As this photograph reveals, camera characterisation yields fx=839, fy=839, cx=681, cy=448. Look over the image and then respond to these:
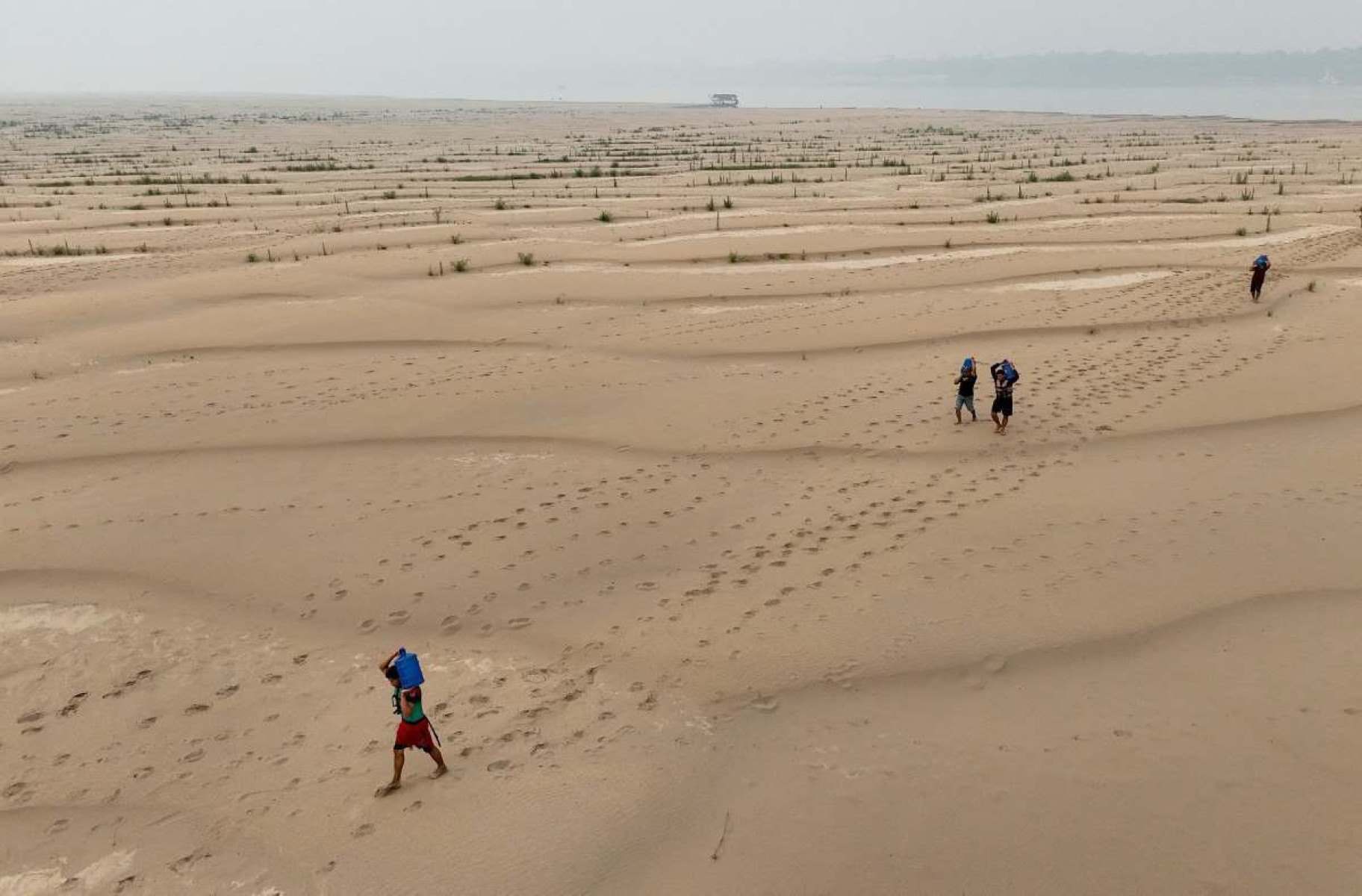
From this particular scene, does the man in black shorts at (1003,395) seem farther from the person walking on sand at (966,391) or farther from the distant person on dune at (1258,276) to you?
the distant person on dune at (1258,276)

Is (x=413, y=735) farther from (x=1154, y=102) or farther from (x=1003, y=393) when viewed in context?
(x=1154, y=102)

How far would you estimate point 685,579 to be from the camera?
7750mm

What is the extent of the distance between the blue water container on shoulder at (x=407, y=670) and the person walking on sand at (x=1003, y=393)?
7.74 meters

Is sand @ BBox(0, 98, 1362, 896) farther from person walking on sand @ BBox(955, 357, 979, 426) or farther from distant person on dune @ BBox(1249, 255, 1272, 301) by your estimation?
person walking on sand @ BBox(955, 357, 979, 426)

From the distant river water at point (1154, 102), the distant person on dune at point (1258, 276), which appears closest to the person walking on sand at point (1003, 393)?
the distant person on dune at point (1258, 276)

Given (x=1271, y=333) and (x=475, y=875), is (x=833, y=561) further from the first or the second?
(x=1271, y=333)

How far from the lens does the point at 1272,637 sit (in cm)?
674

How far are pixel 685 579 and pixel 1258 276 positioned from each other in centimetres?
1375

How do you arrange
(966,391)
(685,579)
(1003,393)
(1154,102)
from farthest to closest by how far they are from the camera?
(1154,102), (966,391), (1003,393), (685,579)

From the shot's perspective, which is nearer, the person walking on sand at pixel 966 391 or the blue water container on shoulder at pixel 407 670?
the blue water container on shoulder at pixel 407 670

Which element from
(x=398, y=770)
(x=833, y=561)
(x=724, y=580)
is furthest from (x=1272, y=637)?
(x=398, y=770)

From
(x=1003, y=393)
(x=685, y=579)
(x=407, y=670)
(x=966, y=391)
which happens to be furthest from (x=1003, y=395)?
(x=407, y=670)

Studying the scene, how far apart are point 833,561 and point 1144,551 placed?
296 centimetres

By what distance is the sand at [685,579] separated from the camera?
514cm
